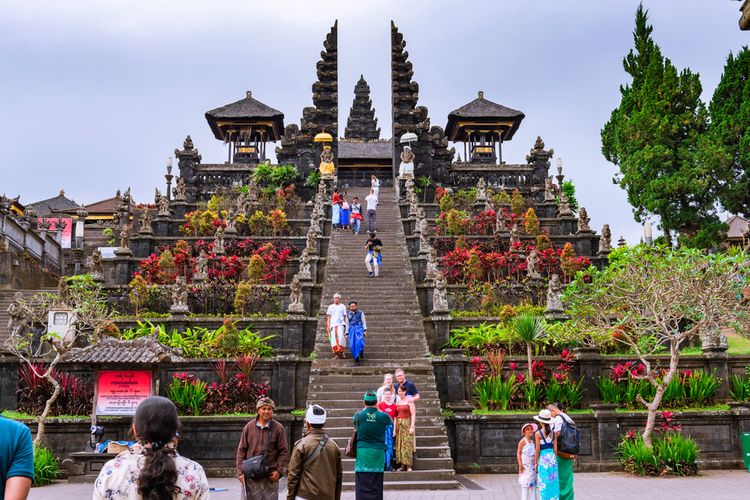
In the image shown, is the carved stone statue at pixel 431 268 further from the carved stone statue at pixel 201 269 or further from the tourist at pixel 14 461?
the tourist at pixel 14 461

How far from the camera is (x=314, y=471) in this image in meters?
6.63

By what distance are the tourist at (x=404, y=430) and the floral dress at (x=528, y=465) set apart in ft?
10.8

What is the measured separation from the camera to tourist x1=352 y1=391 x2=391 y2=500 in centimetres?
789

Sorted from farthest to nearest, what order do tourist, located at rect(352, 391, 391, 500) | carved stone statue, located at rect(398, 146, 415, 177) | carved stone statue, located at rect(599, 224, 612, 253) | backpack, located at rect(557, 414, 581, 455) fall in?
1. carved stone statue, located at rect(398, 146, 415, 177)
2. carved stone statue, located at rect(599, 224, 612, 253)
3. backpack, located at rect(557, 414, 581, 455)
4. tourist, located at rect(352, 391, 391, 500)

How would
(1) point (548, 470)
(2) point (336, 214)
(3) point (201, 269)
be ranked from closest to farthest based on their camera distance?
(1) point (548, 470) → (3) point (201, 269) → (2) point (336, 214)

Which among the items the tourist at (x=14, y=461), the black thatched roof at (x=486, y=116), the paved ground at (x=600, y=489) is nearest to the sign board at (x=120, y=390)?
the paved ground at (x=600, y=489)

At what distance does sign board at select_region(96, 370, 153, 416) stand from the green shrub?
1048 millimetres

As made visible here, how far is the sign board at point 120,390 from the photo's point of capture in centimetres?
1304

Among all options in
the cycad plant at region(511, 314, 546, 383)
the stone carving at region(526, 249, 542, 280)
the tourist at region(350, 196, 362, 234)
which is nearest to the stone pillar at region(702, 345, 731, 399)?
the cycad plant at region(511, 314, 546, 383)

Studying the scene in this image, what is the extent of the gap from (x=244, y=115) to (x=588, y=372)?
100.0 ft

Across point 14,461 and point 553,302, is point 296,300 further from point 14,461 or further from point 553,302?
point 14,461

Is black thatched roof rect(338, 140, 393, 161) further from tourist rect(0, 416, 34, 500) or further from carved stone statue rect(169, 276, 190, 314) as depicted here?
tourist rect(0, 416, 34, 500)

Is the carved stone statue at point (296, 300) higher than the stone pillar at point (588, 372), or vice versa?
the carved stone statue at point (296, 300)

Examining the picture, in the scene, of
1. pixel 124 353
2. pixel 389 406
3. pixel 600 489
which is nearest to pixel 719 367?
pixel 600 489
